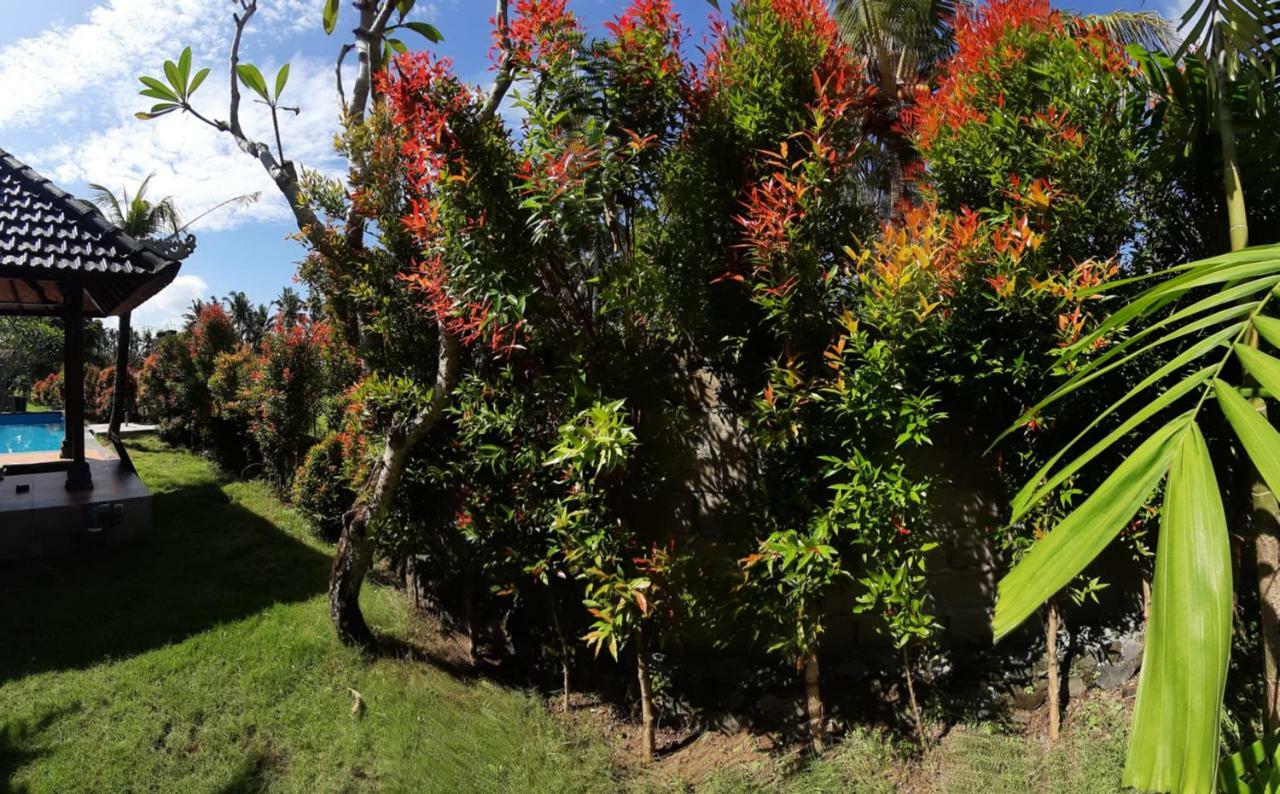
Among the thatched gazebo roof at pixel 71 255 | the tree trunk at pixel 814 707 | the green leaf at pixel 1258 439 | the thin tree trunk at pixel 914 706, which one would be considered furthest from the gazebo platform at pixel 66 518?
the green leaf at pixel 1258 439

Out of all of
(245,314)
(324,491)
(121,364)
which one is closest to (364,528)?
(324,491)

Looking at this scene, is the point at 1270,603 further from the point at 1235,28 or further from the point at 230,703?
the point at 230,703

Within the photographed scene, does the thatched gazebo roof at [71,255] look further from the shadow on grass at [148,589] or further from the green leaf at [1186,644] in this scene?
the green leaf at [1186,644]

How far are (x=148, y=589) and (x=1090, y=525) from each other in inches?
256

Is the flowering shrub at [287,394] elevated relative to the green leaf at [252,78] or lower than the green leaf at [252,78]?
lower

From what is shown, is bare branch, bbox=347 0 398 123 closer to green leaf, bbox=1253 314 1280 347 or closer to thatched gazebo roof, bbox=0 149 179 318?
thatched gazebo roof, bbox=0 149 179 318

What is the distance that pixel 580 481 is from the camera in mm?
3535

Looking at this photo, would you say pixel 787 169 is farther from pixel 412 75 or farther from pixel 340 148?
pixel 340 148

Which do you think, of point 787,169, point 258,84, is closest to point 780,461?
point 787,169

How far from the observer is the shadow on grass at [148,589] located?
441cm

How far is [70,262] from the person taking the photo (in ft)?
19.3

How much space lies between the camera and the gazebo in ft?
19.2

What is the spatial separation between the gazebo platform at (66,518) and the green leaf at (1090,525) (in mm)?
7375

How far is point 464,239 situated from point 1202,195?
385 centimetres
